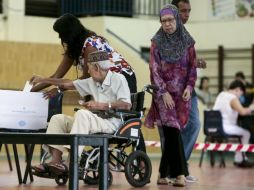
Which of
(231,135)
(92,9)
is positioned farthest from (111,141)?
(92,9)

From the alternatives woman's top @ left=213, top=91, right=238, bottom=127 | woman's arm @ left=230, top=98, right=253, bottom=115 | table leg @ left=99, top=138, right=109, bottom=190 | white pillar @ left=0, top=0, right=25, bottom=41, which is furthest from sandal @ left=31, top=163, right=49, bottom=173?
white pillar @ left=0, top=0, right=25, bottom=41

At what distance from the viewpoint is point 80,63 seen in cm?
640

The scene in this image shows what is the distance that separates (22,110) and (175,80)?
1.25 meters

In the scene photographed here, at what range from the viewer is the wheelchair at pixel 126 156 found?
19.6 ft

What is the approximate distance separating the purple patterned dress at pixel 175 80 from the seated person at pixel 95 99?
331mm

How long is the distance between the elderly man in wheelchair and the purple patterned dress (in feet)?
0.84

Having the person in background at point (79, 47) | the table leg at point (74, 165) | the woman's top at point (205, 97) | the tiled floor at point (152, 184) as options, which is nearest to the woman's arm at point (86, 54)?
the person in background at point (79, 47)

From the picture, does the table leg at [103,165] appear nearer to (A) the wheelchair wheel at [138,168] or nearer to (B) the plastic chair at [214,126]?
(A) the wheelchair wheel at [138,168]

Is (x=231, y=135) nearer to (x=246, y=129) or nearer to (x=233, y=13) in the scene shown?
(x=246, y=129)

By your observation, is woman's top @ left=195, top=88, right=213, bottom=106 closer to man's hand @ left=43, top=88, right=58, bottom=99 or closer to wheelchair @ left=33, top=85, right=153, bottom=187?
wheelchair @ left=33, top=85, right=153, bottom=187

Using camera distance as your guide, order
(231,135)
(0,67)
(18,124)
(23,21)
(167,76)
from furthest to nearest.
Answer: (23,21) < (0,67) < (231,135) < (167,76) < (18,124)

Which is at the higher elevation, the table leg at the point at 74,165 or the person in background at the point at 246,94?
the table leg at the point at 74,165

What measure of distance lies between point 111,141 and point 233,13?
9.17 m

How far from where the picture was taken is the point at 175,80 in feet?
20.8
